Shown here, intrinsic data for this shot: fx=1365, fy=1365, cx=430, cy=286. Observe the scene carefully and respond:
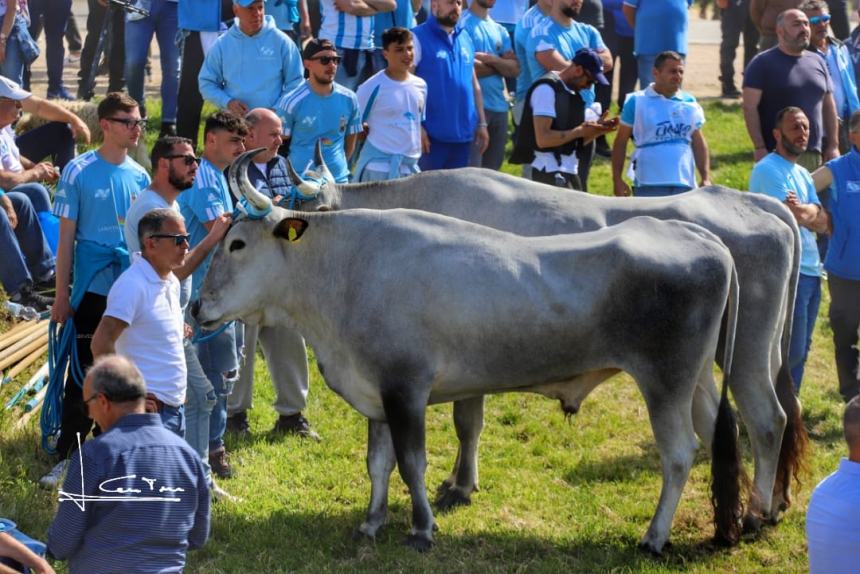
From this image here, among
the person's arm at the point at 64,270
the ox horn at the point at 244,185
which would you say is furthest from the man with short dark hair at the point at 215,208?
the person's arm at the point at 64,270

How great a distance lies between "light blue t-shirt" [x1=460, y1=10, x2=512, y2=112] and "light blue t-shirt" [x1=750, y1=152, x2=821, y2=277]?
4.24 metres

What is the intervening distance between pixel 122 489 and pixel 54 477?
10.7 ft

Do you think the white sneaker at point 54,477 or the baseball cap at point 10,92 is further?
the baseball cap at point 10,92

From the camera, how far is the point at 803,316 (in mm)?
10234

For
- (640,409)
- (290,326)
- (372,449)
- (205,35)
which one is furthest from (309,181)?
(205,35)

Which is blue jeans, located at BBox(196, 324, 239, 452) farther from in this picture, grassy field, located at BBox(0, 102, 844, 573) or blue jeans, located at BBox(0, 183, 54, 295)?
blue jeans, located at BBox(0, 183, 54, 295)

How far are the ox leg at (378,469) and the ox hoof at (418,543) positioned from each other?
0.89ft

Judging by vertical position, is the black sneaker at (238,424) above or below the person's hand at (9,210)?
below

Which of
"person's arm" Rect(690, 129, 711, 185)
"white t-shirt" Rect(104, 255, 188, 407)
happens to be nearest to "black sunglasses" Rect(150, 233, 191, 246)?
"white t-shirt" Rect(104, 255, 188, 407)

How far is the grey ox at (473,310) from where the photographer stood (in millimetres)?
7844

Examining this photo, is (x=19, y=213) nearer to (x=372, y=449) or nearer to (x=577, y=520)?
(x=372, y=449)

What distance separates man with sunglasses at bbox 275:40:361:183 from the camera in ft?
34.6

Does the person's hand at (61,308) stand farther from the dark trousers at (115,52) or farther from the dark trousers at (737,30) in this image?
the dark trousers at (737,30)

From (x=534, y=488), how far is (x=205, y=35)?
661 cm
